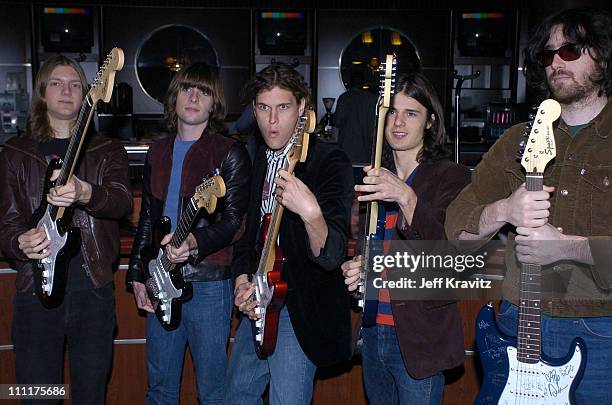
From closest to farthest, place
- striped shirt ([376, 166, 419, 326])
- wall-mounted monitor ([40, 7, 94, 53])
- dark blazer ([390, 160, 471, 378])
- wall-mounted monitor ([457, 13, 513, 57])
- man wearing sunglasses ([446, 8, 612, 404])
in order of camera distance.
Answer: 1. man wearing sunglasses ([446, 8, 612, 404])
2. dark blazer ([390, 160, 471, 378])
3. striped shirt ([376, 166, 419, 326])
4. wall-mounted monitor ([40, 7, 94, 53])
5. wall-mounted monitor ([457, 13, 513, 57])

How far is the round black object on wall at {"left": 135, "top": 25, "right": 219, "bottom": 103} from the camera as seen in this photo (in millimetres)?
9438

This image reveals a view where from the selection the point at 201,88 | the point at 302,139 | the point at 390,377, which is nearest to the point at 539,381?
the point at 390,377

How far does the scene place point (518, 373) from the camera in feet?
6.95

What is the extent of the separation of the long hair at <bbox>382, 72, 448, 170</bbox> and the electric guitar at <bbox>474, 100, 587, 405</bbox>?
15.3 inches

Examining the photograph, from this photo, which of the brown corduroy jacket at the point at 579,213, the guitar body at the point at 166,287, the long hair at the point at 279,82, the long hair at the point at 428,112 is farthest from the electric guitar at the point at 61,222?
the brown corduroy jacket at the point at 579,213

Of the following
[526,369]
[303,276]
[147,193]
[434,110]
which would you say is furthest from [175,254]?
[526,369]

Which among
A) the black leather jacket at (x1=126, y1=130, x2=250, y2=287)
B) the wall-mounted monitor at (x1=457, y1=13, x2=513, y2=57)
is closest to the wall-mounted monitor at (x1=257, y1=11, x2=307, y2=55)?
the wall-mounted monitor at (x1=457, y1=13, x2=513, y2=57)

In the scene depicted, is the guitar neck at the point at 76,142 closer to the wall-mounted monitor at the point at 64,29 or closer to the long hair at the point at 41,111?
the long hair at the point at 41,111

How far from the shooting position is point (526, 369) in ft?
6.90

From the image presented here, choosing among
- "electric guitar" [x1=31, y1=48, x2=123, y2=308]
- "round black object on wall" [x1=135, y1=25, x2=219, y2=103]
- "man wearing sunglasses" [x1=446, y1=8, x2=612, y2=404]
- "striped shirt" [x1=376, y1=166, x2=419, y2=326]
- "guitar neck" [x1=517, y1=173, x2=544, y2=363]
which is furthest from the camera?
"round black object on wall" [x1=135, y1=25, x2=219, y2=103]

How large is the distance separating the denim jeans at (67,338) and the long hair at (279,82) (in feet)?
3.23

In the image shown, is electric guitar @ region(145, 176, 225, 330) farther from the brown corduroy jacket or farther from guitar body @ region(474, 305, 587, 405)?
guitar body @ region(474, 305, 587, 405)

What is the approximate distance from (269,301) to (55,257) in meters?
0.88

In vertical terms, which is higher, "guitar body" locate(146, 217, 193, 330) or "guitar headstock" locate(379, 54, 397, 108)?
"guitar headstock" locate(379, 54, 397, 108)
